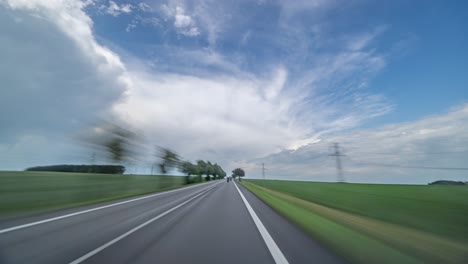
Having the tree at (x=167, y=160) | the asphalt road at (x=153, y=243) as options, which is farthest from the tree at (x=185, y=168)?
the asphalt road at (x=153, y=243)

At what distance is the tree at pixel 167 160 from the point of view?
44016 millimetres

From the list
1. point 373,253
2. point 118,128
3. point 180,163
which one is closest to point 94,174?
point 118,128

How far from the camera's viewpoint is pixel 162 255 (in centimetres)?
432

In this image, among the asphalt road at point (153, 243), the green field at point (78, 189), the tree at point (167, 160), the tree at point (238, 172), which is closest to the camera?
the asphalt road at point (153, 243)

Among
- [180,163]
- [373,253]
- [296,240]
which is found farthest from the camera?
[180,163]

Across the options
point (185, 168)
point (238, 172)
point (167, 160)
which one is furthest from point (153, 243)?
point (238, 172)

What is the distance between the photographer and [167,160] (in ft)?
150

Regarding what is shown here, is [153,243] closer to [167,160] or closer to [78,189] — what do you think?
[78,189]

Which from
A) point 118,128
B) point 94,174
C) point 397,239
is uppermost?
point 118,128

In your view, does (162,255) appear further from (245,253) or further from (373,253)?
(373,253)

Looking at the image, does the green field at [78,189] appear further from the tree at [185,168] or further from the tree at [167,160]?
the tree at [185,168]

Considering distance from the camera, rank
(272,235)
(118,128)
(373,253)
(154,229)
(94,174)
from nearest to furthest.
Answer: (373,253)
(272,235)
(154,229)
(94,174)
(118,128)

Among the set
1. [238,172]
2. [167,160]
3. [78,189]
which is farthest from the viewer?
[238,172]

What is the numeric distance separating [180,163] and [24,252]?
52.0 meters
